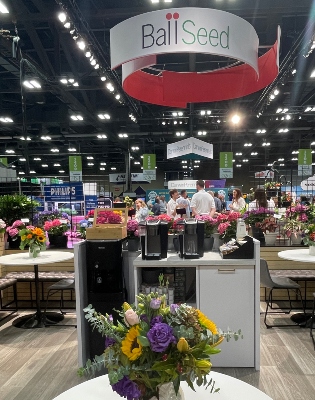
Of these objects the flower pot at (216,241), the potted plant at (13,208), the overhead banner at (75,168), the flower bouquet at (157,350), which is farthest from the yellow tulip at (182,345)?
the overhead banner at (75,168)

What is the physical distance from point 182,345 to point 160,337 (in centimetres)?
7

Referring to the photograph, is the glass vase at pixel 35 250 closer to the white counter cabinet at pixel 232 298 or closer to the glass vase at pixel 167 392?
the white counter cabinet at pixel 232 298

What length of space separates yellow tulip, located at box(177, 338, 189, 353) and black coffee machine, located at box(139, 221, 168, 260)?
219 cm

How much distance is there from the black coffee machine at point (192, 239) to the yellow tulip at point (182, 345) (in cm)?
223

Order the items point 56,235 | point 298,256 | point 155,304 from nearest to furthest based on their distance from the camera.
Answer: point 155,304 → point 298,256 → point 56,235

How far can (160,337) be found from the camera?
3.24 feet

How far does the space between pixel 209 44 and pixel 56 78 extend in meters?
6.00

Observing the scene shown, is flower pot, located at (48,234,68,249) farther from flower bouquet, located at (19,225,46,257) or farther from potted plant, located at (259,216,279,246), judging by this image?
potted plant, located at (259,216,279,246)

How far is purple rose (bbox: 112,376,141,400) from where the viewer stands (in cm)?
103

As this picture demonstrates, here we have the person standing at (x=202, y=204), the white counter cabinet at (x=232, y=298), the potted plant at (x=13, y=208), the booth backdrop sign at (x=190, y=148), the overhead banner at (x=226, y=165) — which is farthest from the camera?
the overhead banner at (x=226, y=165)

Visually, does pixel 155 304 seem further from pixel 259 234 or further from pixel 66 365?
pixel 259 234

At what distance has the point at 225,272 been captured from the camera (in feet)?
10.5

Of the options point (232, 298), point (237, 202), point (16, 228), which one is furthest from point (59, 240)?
point (237, 202)

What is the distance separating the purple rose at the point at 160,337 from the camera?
0.98m
